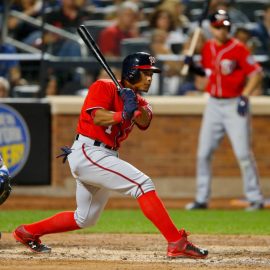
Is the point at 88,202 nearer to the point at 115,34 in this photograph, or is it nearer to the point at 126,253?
the point at 126,253

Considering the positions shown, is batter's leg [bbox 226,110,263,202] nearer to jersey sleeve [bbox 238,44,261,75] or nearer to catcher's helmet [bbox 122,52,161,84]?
jersey sleeve [bbox 238,44,261,75]

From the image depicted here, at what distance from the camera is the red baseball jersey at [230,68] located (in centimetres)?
1119

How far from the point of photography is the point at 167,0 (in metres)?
13.8

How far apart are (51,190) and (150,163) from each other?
4.30 feet

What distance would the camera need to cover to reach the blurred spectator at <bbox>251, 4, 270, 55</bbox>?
1350 cm

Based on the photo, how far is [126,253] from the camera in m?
7.46

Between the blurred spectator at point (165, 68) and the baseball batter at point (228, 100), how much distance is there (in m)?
1.38

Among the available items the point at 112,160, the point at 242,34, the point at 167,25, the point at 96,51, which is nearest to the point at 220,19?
the point at 242,34

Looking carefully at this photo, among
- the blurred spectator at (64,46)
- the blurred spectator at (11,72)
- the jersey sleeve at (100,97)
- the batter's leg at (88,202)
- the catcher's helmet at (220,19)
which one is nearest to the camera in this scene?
the jersey sleeve at (100,97)

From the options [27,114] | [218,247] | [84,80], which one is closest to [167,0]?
[84,80]

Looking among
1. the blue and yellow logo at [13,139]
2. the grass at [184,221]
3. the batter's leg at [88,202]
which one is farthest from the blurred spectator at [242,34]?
the batter's leg at [88,202]

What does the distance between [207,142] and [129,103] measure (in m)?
4.79

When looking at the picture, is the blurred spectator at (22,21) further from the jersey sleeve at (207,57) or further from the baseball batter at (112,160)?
the baseball batter at (112,160)

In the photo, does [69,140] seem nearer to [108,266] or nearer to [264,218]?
[264,218]
